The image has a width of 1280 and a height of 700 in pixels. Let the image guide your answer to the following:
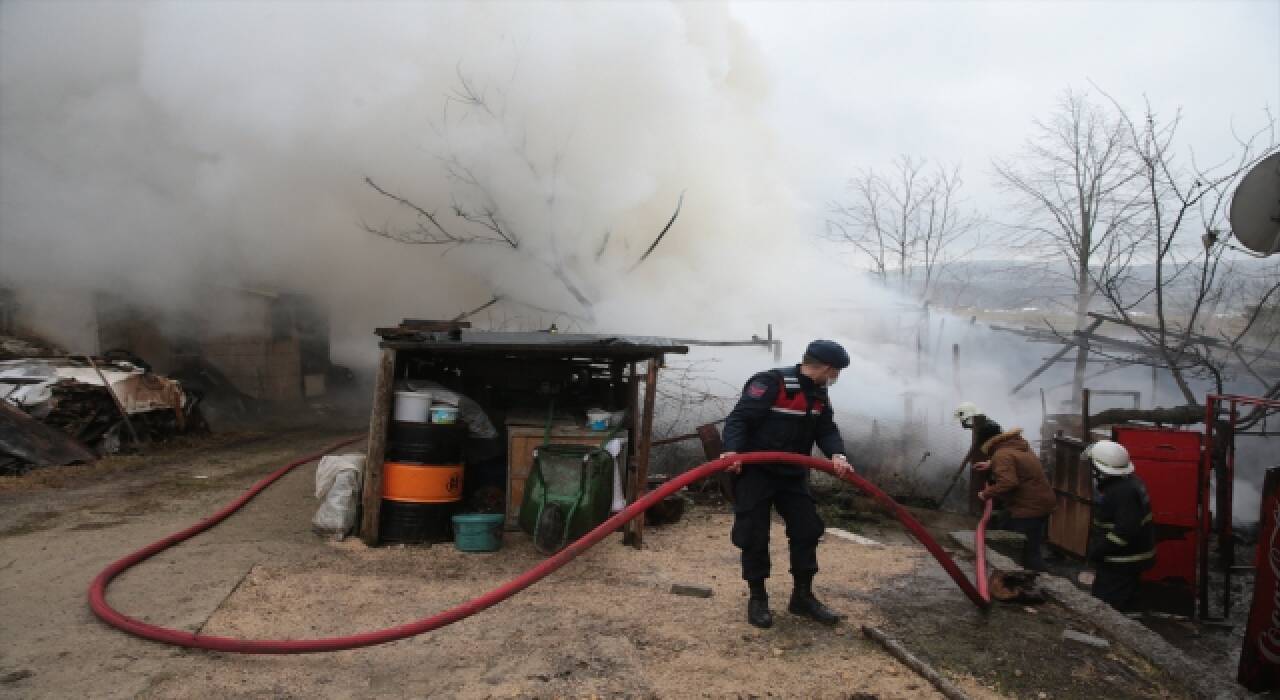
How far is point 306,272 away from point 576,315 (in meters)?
5.60

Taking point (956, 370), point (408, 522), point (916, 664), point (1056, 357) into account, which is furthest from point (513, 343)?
point (956, 370)

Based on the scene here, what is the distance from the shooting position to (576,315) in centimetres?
1365

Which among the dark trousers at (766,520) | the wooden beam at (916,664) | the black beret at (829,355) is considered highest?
the black beret at (829,355)

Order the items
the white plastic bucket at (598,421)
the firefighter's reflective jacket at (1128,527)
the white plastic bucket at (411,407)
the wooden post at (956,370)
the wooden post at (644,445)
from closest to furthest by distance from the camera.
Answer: the firefighter's reflective jacket at (1128,527) < the white plastic bucket at (411,407) < the wooden post at (644,445) < the white plastic bucket at (598,421) < the wooden post at (956,370)

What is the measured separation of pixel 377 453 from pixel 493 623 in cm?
223

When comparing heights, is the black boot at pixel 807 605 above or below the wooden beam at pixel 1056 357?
below

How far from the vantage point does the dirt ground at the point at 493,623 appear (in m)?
3.44

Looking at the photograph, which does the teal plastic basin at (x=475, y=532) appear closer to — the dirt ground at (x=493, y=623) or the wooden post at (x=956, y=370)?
the dirt ground at (x=493, y=623)

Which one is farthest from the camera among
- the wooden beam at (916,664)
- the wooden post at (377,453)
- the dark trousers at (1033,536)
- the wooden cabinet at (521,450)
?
the dark trousers at (1033,536)

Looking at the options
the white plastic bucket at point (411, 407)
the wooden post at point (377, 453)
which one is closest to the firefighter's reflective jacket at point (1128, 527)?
the white plastic bucket at point (411, 407)

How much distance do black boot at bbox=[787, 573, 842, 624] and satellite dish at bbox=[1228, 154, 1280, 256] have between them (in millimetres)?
3678

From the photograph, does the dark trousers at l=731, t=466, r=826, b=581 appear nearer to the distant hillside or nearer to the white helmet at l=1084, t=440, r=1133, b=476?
the white helmet at l=1084, t=440, r=1133, b=476

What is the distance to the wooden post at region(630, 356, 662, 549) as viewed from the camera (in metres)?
6.17

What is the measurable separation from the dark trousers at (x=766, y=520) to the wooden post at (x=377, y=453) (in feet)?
9.91
